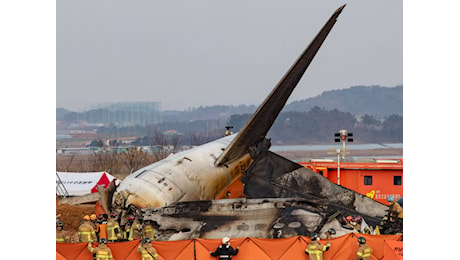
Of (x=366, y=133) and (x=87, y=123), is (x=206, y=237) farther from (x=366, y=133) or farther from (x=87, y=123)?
(x=87, y=123)

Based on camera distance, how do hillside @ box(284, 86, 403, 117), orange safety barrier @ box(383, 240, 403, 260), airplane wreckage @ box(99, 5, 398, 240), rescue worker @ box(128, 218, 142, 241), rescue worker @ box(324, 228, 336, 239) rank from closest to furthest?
orange safety barrier @ box(383, 240, 403, 260) → rescue worker @ box(324, 228, 336, 239) → rescue worker @ box(128, 218, 142, 241) → airplane wreckage @ box(99, 5, 398, 240) → hillside @ box(284, 86, 403, 117)

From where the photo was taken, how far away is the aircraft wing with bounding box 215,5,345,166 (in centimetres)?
1388

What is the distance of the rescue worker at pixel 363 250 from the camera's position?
11.4 m

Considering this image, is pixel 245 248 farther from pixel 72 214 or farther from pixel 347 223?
pixel 72 214

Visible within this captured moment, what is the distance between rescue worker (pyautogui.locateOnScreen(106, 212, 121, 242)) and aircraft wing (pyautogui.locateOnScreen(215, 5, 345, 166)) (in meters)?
3.22

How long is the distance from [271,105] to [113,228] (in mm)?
4862

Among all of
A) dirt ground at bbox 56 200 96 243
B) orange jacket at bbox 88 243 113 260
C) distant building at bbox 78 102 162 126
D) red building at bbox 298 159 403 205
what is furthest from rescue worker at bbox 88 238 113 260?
red building at bbox 298 159 403 205

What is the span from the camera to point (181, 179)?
13461 mm

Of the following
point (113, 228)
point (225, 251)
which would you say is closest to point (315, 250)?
point (225, 251)

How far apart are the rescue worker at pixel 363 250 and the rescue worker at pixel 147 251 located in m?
3.95

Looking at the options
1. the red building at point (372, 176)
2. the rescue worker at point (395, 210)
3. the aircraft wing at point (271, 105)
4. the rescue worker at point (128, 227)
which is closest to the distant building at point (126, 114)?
the aircraft wing at point (271, 105)

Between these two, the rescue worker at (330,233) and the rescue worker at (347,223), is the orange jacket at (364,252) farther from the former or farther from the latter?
the rescue worker at (347,223)

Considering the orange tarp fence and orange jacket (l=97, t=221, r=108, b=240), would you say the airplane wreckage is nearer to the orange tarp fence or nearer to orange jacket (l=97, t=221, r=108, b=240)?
orange jacket (l=97, t=221, r=108, b=240)

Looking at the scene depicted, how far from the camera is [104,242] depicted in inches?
455
